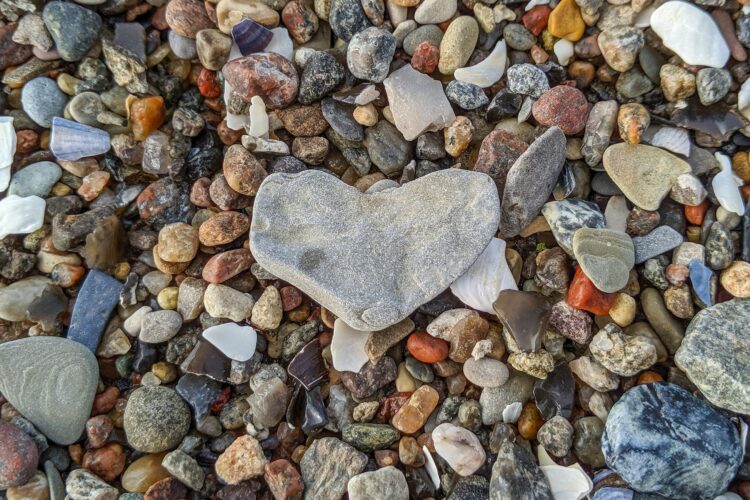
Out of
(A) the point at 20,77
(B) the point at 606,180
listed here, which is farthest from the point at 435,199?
(A) the point at 20,77

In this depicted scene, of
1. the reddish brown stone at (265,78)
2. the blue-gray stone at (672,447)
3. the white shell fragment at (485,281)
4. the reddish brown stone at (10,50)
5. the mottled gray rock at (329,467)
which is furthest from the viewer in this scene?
the reddish brown stone at (10,50)

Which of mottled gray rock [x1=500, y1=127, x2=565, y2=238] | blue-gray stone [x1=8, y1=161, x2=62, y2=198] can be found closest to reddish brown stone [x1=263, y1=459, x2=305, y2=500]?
mottled gray rock [x1=500, y1=127, x2=565, y2=238]

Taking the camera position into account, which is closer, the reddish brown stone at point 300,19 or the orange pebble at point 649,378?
the orange pebble at point 649,378

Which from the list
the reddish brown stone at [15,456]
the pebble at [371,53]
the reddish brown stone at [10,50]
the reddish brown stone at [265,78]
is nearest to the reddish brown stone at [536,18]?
the pebble at [371,53]

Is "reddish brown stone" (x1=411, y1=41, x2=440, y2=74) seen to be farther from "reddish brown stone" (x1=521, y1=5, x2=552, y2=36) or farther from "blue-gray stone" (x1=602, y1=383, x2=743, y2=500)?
"blue-gray stone" (x1=602, y1=383, x2=743, y2=500)

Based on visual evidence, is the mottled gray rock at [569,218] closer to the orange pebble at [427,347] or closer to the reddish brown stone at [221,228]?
the orange pebble at [427,347]

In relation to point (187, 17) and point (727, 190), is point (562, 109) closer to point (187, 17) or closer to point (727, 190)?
point (727, 190)

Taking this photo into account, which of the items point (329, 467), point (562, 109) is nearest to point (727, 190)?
point (562, 109)
